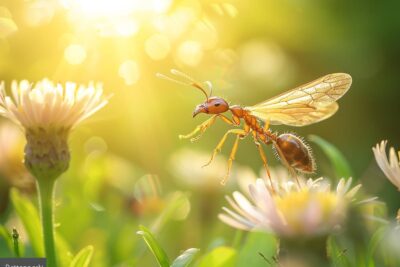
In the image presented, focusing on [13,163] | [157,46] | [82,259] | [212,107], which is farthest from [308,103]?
[157,46]

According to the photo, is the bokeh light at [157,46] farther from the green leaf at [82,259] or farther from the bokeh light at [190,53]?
the green leaf at [82,259]

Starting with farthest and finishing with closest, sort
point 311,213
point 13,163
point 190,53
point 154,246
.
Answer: point 190,53 → point 13,163 → point 154,246 → point 311,213

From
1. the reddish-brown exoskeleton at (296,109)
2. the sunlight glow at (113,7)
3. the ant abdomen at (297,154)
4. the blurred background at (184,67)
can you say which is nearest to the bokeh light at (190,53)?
the blurred background at (184,67)

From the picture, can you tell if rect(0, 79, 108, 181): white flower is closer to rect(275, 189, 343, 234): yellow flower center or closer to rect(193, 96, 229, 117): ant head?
rect(193, 96, 229, 117): ant head

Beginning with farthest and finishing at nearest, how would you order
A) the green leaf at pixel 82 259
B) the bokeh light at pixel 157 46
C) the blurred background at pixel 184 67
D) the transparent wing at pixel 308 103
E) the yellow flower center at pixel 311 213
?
the bokeh light at pixel 157 46 < the blurred background at pixel 184 67 < the transparent wing at pixel 308 103 < the green leaf at pixel 82 259 < the yellow flower center at pixel 311 213

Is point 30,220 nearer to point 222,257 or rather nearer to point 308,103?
point 222,257

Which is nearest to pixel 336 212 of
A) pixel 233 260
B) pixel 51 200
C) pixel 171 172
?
pixel 233 260

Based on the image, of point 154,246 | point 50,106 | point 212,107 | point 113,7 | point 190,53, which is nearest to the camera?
point 154,246
